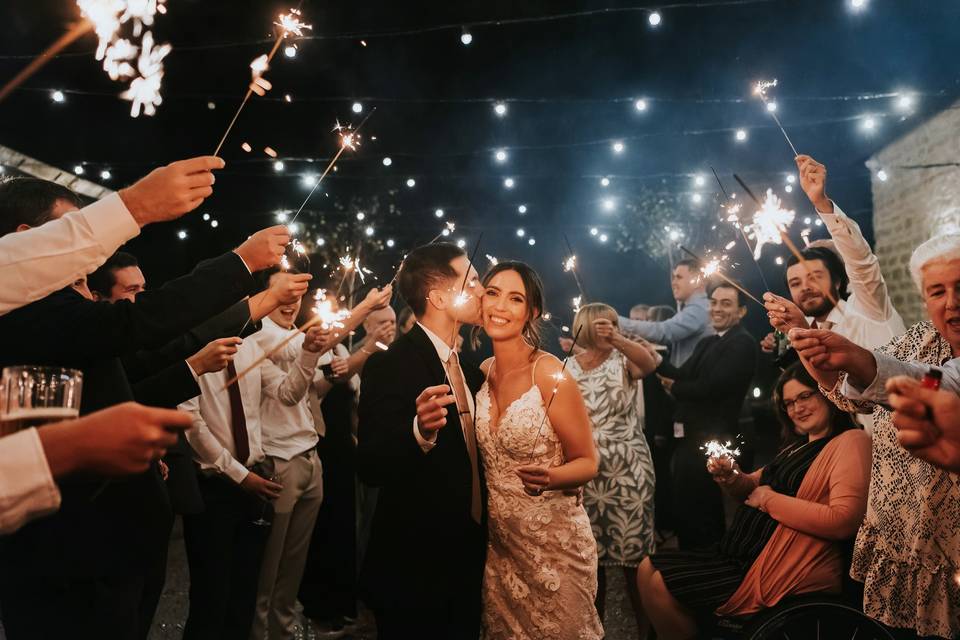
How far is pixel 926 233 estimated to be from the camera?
8.13 m

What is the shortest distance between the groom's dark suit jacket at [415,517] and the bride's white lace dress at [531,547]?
13 cm

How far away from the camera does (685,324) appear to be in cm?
573

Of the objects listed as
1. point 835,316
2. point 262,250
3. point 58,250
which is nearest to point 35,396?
point 58,250

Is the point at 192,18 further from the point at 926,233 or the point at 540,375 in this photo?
the point at 926,233

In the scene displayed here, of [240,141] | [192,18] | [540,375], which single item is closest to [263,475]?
[540,375]

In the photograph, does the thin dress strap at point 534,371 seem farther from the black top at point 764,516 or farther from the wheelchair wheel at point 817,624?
the wheelchair wheel at point 817,624

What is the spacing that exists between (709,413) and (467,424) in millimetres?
2572

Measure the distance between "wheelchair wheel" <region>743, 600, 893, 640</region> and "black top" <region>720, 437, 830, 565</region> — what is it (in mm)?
346

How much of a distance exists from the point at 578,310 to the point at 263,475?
2369mm

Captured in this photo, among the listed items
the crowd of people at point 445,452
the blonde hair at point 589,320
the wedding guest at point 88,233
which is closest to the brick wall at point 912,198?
A: the blonde hair at point 589,320

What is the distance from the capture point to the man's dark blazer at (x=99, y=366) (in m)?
1.75

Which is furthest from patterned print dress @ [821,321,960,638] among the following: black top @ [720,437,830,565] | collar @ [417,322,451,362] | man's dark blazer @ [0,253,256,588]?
man's dark blazer @ [0,253,256,588]

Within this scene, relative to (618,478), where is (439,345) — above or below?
above

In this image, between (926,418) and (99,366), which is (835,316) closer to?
(926,418)
